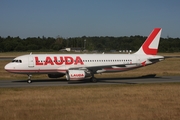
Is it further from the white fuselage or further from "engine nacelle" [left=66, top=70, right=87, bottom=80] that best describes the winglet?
"engine nacelle" [left=66, top=70, right=87, bottom=80]

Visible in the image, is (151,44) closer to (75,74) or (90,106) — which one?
(75,74)

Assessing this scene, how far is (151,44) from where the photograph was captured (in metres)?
41.0

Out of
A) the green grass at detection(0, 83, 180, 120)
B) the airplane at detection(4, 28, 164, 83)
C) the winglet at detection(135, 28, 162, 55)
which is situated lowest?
the green grass at detection(0, 83, 180, 120)

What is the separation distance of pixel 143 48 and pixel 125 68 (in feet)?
13.7

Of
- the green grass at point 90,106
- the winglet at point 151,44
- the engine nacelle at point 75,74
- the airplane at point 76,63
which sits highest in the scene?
the winglet at point 151,44

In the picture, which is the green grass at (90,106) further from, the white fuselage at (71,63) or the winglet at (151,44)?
the winglet at (151,44)

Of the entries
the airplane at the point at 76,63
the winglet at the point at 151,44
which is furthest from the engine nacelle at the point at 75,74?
the winglet at the point at 151,44

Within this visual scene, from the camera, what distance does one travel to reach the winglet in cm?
4078

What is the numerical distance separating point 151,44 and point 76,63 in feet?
36.9

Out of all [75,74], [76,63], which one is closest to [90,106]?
[75,74]

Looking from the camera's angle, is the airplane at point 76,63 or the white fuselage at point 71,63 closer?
the airplane at point 76,63

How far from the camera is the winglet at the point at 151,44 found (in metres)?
40.8

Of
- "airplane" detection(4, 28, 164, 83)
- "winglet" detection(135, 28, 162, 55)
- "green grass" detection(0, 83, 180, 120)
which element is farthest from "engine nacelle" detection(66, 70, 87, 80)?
"winglet" detection(135, 28, 162, 55)

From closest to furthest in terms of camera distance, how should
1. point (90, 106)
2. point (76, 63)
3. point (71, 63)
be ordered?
point (90, 106), point (71, 63), point (76, 63)
